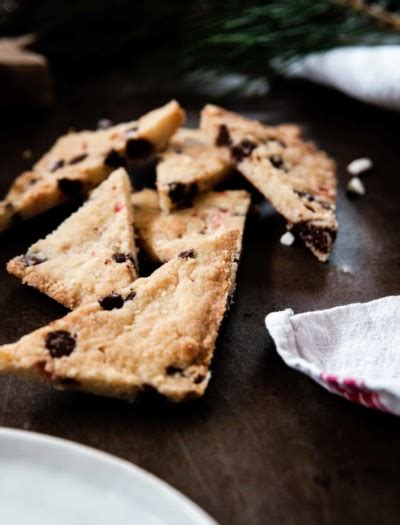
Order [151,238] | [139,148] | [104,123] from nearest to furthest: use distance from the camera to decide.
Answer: [151,238], [139,148], [104,123]

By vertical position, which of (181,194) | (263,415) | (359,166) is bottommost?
(359,166)

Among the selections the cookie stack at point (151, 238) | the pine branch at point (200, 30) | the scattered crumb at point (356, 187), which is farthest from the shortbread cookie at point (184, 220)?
the pine branch at point (200, 30)

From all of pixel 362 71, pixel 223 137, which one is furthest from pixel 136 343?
pixel 362 71

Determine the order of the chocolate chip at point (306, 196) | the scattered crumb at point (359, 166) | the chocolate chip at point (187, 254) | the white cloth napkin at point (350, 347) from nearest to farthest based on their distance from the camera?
the white cloth napkin at point (350, 347) → the chocolate chip at point (187, 254) → the chocolate chip at point (306, 196) → the scattered crumb at point (359, 166)

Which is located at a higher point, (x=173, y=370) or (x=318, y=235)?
(x=173, y=370)

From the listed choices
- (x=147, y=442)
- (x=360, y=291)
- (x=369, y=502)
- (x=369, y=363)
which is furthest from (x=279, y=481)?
(x=360, y=291)

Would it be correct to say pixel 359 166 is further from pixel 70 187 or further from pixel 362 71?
pixel 70 187

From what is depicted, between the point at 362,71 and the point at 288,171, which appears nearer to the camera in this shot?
the point at 288,171

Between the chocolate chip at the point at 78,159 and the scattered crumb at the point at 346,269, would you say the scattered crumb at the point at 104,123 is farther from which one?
the scattered crumb at the point at 346,269

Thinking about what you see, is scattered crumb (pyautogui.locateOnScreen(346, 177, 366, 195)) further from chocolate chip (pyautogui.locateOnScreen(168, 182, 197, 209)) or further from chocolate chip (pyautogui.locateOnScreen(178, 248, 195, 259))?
chocolate chip (pyautogui.locateOnScreen(178, 248, 195, 259))
